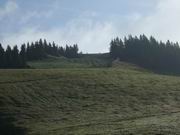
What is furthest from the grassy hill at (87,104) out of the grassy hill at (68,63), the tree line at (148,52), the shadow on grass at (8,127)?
the tree line at (148,52)

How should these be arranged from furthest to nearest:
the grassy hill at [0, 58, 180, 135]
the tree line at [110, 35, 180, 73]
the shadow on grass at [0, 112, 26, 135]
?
1. the tree line at [110, 35, 180, 73]
2. the shadow on grass at [0, 112, 26, 135]
3. the grassy hill at [0, 58, 180, 135]

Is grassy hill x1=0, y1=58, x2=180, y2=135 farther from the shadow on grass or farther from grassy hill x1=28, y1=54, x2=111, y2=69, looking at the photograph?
grassy hill x1=28, y1=54, x2=111, y2=69

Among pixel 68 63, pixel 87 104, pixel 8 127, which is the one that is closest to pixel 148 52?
pixel 68 63

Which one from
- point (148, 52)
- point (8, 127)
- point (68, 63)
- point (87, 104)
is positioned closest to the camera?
point (8, 127)

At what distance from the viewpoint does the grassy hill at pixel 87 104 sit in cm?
4284

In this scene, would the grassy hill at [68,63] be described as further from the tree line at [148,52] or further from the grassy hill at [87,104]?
the grassy hill at [87,104]

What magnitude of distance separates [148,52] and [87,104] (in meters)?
115

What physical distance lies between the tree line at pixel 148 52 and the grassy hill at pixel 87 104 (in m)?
72.0

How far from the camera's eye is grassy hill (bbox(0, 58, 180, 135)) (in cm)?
4284

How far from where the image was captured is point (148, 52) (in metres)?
173

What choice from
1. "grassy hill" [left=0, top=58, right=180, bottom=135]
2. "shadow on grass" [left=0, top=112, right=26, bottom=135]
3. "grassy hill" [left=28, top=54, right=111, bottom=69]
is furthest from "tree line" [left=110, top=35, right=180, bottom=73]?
"shadow on grass" [left=0, top=112, right=26, bottom=135]

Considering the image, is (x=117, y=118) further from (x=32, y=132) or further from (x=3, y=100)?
(x=3, y=100)

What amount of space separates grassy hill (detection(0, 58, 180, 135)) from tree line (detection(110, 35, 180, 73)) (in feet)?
236

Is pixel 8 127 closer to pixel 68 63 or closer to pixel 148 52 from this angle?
pixel 68 63
